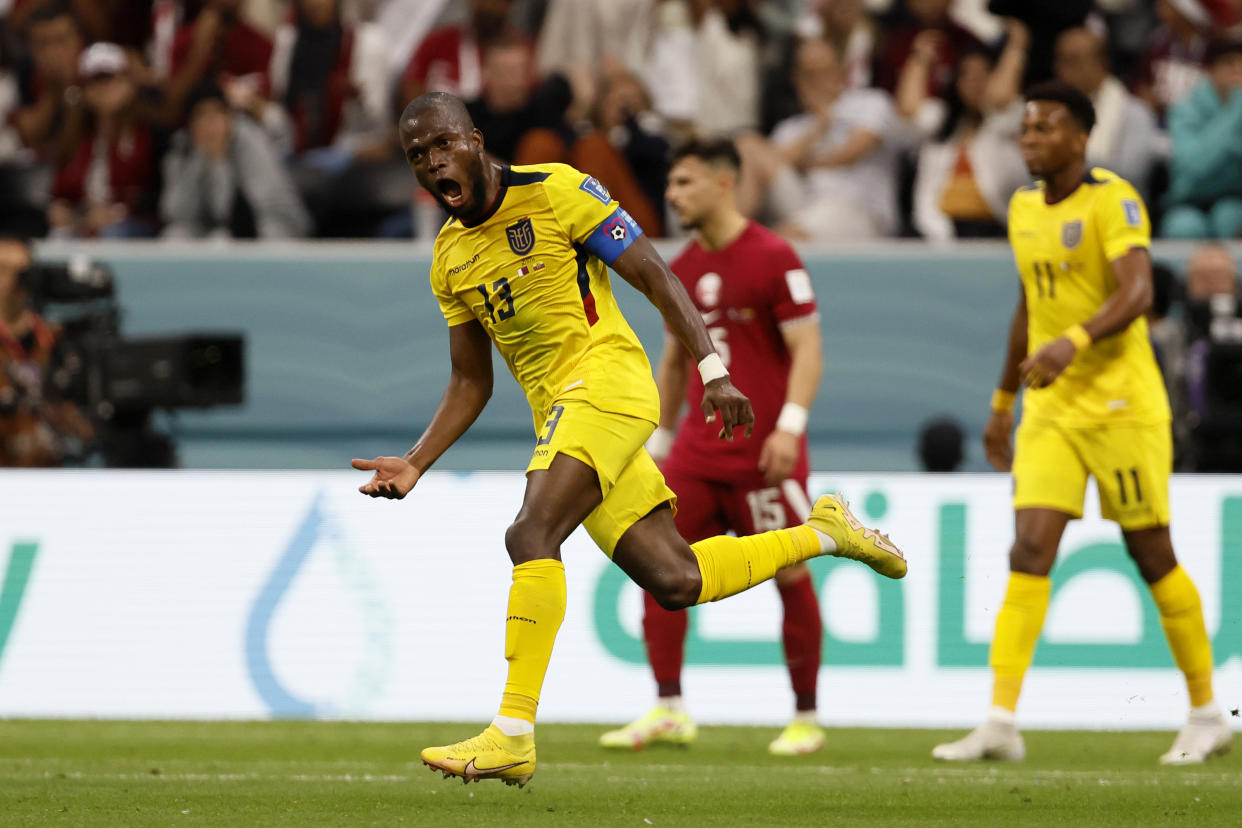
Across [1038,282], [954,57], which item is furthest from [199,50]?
[1038,282]

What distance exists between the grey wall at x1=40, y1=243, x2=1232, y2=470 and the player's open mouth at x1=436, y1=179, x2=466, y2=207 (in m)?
5.62

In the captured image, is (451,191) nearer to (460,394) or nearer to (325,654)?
(460,394)

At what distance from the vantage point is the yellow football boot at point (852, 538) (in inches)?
213

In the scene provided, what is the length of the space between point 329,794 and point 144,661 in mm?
2862

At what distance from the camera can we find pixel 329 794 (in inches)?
207

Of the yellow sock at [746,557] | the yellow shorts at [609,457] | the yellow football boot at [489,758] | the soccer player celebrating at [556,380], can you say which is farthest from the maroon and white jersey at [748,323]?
the yellow football boot at [489,758]

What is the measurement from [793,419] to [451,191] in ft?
7.03

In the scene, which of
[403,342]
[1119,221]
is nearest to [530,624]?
[1119,221]

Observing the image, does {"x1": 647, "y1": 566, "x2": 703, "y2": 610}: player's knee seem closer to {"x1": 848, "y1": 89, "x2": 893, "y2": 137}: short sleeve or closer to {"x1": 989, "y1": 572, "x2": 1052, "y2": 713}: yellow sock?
{"x1": 989, "y1": 572, "x2": 1052, "y2": 713}: yellow sock

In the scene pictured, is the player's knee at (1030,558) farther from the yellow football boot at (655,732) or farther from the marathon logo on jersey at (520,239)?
the marathon logo on jersey at (520,239)

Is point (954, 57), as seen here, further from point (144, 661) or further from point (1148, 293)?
point (144, 661)

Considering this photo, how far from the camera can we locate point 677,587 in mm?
4984

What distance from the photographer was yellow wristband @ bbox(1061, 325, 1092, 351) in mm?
5945

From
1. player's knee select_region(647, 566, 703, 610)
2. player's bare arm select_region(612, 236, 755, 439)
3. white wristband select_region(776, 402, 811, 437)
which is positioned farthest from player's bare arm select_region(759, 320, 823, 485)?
player's bare arm select_region(612, 236, 755, 439)
